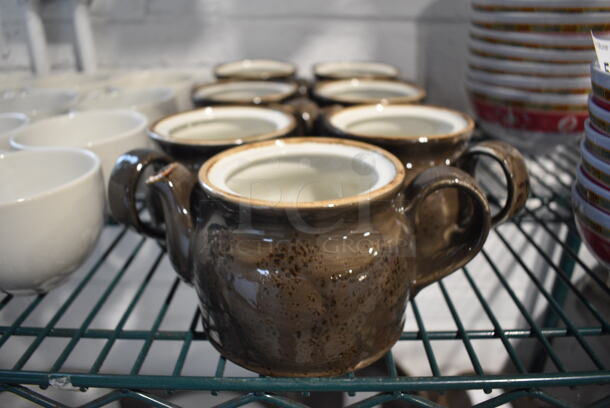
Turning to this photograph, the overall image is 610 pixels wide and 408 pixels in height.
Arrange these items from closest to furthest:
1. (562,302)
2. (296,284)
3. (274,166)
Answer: (296,284), (274,166), (562,302)

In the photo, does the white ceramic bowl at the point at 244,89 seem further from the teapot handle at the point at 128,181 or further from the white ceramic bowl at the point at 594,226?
the white ceramic bowl at the point at 594,226

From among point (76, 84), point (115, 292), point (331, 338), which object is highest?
point (76, 84)

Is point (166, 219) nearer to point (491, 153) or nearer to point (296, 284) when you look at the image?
point (296, 284)

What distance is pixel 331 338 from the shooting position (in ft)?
1.05

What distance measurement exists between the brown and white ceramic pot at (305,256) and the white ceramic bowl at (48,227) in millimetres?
43

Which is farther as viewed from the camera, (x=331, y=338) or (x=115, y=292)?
(x=115, y=292)

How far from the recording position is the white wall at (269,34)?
2.54 ft

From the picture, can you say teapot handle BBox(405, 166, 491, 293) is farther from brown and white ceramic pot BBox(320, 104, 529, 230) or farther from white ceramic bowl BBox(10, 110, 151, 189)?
white ceramic bowl BBox(10, 110, 151, 189)

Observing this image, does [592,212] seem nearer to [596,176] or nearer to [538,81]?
[596,176]

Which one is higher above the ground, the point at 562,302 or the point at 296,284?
the point at 296,284

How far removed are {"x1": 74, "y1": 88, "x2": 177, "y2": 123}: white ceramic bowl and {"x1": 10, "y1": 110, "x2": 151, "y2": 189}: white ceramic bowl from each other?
0.03 meters

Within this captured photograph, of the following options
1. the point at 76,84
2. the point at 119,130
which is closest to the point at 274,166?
the point at 119,130

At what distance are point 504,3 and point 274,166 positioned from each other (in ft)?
1.14

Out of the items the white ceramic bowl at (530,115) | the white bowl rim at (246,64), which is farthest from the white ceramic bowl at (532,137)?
the white bowl rim at (246,64)
